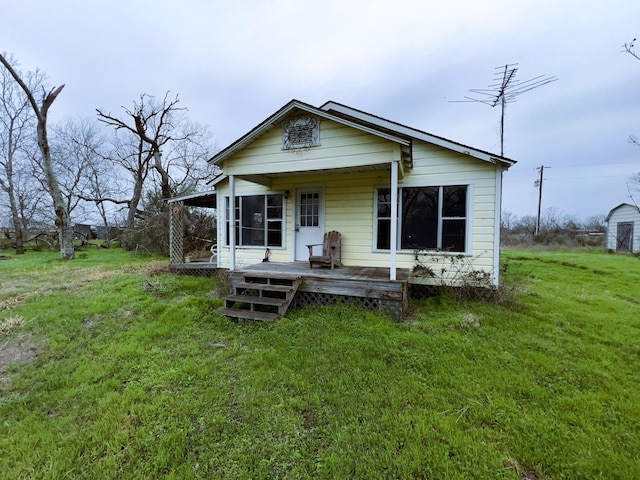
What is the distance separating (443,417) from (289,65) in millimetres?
14290

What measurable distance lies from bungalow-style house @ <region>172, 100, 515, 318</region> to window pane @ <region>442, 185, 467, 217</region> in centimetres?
2

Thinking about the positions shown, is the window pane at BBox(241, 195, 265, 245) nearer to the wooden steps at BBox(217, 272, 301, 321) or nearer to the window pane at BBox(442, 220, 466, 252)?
the wooden steps at BBox(217, 272, 301, 321)

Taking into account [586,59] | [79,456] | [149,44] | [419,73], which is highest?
[149,44]

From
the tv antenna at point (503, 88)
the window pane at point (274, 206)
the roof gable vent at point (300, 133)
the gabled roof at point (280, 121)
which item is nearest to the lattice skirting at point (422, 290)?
the gabled roof at point (280, 121)

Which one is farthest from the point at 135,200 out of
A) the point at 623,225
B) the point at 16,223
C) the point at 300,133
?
the point at 623,225

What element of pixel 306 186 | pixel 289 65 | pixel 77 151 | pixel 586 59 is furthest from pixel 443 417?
pixel 77 151

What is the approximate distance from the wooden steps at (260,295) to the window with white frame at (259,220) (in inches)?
84.2

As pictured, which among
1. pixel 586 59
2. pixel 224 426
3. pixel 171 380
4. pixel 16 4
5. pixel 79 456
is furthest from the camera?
pixel 16 4

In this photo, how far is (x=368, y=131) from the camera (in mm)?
4527

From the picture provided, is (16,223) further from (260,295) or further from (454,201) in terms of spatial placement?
(454,201)

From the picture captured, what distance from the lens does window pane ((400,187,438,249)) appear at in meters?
5.77

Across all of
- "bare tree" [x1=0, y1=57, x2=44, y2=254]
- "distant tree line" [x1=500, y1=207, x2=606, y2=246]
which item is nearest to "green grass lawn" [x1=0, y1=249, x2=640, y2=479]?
"distant tree line" [x1=500, y1=207, x2=606, y2=246]

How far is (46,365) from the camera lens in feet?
10.7

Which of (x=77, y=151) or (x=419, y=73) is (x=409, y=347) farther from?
(x=77, y=151)
